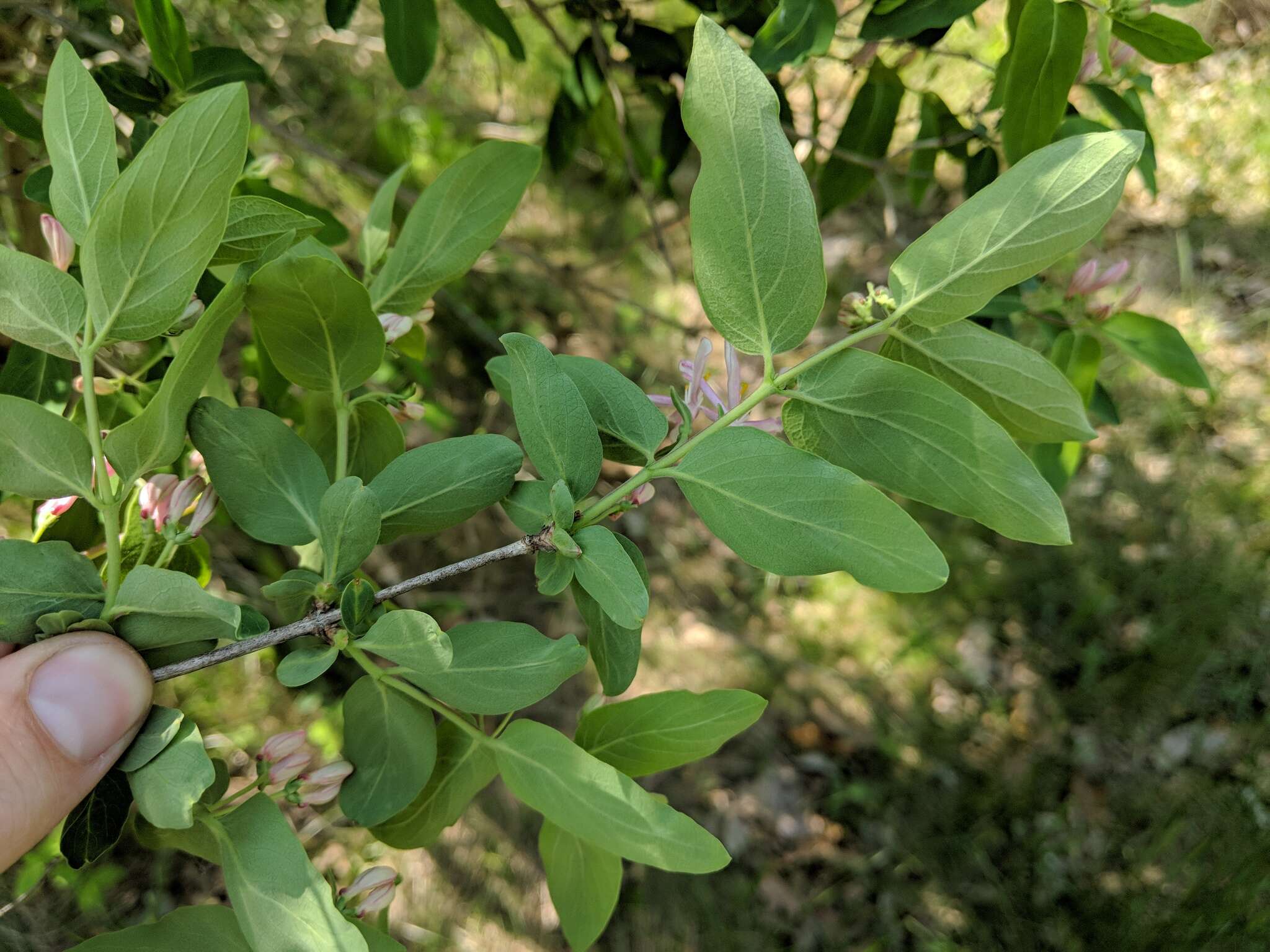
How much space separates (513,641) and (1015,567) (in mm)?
2436

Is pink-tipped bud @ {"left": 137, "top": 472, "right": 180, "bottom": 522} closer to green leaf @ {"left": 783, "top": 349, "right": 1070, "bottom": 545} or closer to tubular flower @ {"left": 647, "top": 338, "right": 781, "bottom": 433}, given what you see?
tubular flower @ {"left": 647, "top": 338, "right": 781, "bottom": 433}

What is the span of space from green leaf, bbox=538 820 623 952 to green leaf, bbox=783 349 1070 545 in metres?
0.49

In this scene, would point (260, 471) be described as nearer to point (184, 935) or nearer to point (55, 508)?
point (55, 508)

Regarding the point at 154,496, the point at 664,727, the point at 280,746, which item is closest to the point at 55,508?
the point at 154,496

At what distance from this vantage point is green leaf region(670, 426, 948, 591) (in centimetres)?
58

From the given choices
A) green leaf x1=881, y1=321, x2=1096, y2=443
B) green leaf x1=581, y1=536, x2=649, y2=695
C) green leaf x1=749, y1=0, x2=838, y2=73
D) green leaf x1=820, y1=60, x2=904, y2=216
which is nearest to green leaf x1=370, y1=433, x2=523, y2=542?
green leaf x1=581, y1=536, x2=649, y2=695

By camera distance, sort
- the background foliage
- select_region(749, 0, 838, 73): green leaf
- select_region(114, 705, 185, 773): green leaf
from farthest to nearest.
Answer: the background foliage, select_region(749, 0, 838, 73): green leaf, select_region(114, 705, 185, 773): green leaf

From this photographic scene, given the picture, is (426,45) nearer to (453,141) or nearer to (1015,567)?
(453,141)

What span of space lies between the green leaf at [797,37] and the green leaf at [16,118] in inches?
30.7

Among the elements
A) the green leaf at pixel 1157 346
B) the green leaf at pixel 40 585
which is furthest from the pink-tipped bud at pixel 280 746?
the green leaf at pixel 1157 346

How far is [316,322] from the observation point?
694 millimetres

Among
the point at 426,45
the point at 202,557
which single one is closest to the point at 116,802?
the point at 202,557

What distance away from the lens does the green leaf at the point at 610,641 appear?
72cm

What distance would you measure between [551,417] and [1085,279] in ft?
2.76
